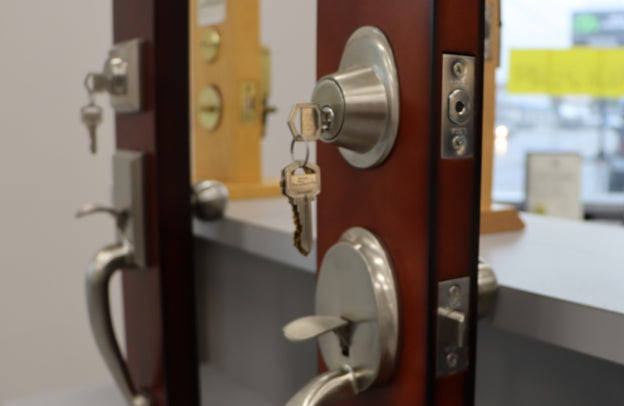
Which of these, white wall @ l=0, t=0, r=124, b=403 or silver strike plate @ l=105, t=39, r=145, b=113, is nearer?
silver strike plate @ l=105, t=39, r=145, b=113

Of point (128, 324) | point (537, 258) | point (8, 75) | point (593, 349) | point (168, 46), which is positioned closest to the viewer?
point (593, 349)

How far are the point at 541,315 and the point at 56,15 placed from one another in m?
1.11

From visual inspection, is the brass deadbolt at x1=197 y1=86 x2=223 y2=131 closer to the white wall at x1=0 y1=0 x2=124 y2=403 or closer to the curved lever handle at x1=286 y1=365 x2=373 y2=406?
the white wall at x1=0 y1=0 x2=124 y2=403

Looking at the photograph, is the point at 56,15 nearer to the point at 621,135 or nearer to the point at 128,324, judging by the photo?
the point at 128,324

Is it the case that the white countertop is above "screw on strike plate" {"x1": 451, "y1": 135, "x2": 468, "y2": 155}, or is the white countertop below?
below

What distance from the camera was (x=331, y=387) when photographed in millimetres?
372

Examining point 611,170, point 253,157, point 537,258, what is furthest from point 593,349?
point 611,170

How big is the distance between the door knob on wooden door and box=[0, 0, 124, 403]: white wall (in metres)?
0.98

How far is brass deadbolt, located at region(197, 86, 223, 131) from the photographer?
3.03ft

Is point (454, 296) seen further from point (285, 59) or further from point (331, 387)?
point (285, 59)

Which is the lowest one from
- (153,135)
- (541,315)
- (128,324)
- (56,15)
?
(128,324)

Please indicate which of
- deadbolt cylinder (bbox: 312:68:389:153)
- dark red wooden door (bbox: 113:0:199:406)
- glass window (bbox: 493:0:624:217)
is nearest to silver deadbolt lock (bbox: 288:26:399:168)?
deadbolt cylinder (bbox: 312:68:389:153)

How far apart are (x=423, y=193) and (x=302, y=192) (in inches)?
2.5

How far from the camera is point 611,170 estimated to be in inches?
88.9
